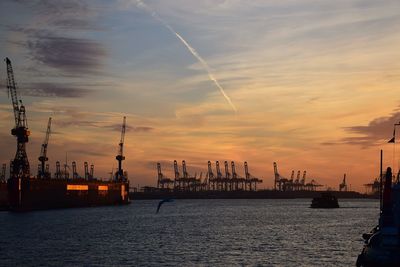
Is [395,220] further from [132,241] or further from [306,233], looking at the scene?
[306,233]

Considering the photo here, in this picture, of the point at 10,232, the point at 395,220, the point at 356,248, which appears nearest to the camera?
the point at 395,220

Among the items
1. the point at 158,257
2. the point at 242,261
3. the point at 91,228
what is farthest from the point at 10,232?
the point at 242,261

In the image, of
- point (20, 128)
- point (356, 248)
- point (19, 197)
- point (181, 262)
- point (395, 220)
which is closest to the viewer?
point (395, 220)

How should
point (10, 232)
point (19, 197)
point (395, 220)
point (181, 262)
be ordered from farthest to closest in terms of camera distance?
point (19, 197), point (10, 232), point (181, 262), point (395, 220)

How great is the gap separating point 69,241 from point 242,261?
1246 inches

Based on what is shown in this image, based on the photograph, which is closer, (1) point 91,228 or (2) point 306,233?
(2) point 306,233

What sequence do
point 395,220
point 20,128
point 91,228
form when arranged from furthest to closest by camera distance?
point 20,128 < point 91,228 < point 395,220

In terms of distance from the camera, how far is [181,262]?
63062 mm

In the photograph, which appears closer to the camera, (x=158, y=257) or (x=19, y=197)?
(x=158, y=257)

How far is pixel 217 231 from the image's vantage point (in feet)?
351

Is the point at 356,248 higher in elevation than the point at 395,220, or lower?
lower

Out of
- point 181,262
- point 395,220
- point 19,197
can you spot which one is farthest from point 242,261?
point 19,197

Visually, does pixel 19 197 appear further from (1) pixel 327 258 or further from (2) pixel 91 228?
(1) pixel 327 258

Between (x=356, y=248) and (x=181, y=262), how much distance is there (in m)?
24.9
